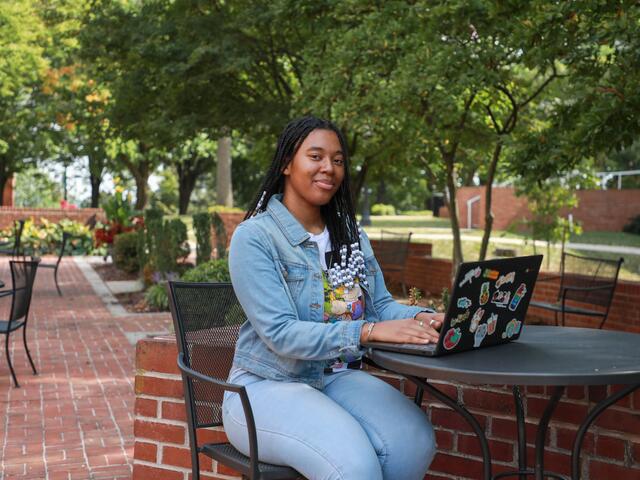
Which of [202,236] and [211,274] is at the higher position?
[202,236]

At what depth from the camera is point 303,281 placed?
300 cm

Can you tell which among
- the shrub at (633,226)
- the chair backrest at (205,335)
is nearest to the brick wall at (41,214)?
the shrub at (633,226)

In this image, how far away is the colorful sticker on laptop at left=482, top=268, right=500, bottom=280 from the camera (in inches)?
102

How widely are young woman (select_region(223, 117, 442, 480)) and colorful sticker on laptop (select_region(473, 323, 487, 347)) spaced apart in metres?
0.13

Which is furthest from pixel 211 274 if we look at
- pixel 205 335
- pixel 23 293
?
pixel 205 335

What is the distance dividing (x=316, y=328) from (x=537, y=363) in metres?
0.67

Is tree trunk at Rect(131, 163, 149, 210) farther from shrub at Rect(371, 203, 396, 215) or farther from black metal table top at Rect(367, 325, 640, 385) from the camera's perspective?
black metal table top at Rect(367, 325, 640, 385)

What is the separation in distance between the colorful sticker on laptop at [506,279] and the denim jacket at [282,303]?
443 mm

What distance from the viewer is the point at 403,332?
276 centimetres

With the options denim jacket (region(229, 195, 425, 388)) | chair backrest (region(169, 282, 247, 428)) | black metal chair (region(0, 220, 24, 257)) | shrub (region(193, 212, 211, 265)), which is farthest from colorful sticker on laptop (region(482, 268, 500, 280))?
black metal chair (region(0, 220, 24, 257))

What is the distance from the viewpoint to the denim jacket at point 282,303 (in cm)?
280

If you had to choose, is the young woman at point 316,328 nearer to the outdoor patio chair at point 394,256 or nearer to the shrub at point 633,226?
the outdoor patio chair at point 394,256

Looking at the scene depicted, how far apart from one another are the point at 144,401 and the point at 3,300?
1002 centimetres

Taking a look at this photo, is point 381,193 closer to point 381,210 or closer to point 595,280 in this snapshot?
point 381,210
